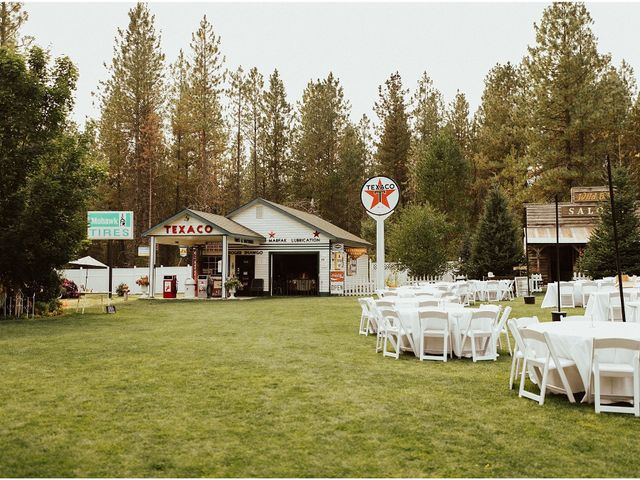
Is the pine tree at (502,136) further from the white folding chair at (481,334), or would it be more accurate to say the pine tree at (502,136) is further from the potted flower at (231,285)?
the white folding chair at (481,334)

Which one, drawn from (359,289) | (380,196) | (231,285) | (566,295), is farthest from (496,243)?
(231,285)

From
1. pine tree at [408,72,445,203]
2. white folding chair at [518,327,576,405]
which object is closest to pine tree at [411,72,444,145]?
pine tree at [408,72,445,203]

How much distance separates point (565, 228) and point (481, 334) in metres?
22.0

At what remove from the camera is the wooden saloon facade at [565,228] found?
26.8 metres

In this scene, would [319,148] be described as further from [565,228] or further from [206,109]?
[565,228]

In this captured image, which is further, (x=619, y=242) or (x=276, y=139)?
(x=276, y=139)

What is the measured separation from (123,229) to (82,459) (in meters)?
15.2

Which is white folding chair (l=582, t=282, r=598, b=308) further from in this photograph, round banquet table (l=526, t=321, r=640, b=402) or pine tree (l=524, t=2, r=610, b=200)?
pine tree (l=524, t=2, r=610, b=200)

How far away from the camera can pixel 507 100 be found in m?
44.5

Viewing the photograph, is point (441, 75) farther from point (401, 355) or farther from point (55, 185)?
point (401, 355)

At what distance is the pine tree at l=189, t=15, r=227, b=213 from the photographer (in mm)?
39812

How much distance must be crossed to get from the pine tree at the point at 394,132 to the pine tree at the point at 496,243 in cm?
2010

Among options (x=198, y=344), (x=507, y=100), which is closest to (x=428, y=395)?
(x=198, y=344)

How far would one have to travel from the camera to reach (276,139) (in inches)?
1775
